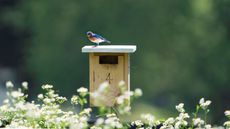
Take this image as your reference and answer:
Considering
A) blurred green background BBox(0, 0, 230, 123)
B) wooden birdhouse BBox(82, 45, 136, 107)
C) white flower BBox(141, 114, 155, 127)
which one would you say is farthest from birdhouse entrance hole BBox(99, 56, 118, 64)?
blurred green background BBox(0, 0, 230, 123)

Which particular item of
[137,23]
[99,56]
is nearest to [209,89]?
[137,23]

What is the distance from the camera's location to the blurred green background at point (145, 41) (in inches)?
166

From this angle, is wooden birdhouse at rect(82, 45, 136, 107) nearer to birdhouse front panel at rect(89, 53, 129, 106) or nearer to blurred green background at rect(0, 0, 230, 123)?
birdhouse front panel at rect(89, 53, 129, 106)

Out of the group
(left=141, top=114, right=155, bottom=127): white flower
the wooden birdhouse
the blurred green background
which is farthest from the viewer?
the blurred green background

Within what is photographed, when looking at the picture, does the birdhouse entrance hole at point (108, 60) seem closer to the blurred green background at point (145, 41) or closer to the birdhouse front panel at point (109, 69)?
the birdhouse front panel at point (109, 69)

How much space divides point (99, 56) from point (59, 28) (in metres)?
2.33

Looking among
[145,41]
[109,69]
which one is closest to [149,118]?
[109,69]

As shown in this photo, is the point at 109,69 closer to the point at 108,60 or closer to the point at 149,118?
the point at 108,60

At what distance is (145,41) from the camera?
424cm

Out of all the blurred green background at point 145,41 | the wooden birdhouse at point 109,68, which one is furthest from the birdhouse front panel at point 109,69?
the blurred green background at point 145,41

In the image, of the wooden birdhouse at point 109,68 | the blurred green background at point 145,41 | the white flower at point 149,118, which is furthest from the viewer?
the blurred green background at point 145,41

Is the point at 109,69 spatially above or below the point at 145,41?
above

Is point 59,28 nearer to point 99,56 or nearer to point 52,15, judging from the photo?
point 52,15

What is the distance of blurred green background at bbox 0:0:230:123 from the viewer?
4.23m
